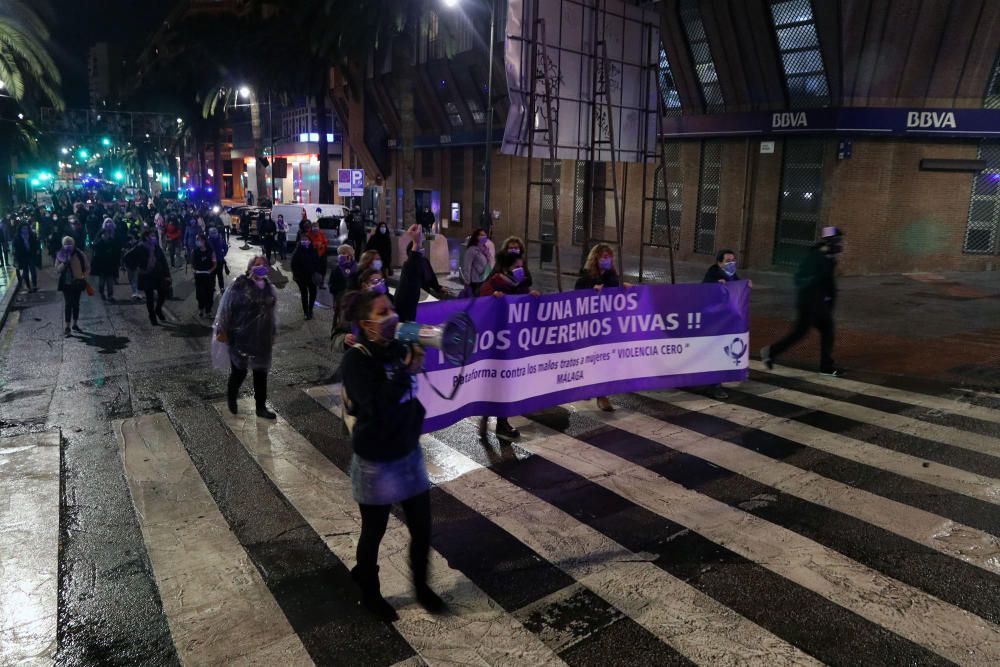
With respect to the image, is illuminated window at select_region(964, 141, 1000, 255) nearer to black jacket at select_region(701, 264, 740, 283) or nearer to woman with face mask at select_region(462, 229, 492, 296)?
black jacket at select_region(701, 264, 740, 283)

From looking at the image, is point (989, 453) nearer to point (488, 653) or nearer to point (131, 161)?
point (488, 653)

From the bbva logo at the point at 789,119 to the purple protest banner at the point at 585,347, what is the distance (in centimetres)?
1397

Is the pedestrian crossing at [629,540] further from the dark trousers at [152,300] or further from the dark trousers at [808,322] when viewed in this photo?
the dark trousers at [152,300]

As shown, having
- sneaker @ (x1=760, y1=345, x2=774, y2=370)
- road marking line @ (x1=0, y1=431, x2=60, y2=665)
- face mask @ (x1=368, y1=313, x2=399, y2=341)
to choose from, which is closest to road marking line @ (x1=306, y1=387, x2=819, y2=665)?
face mask @ (x1=368, y1=313, x2=399, y2=341)

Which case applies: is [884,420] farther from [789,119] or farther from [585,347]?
[789,119]

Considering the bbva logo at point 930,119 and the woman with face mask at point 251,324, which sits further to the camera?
the bbva logo at point 930,119

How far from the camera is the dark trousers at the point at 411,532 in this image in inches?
176

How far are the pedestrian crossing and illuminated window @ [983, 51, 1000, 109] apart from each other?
16155mm

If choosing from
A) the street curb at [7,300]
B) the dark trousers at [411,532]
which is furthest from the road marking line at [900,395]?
the street curb at [7,300]

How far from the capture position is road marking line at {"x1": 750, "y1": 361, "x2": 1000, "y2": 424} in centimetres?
891

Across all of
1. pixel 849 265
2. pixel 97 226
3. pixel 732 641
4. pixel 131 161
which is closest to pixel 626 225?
pixel 849 265

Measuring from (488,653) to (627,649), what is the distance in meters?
0.78

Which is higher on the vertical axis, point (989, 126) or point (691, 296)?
point (989, 126)

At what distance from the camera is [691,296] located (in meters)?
9.20
